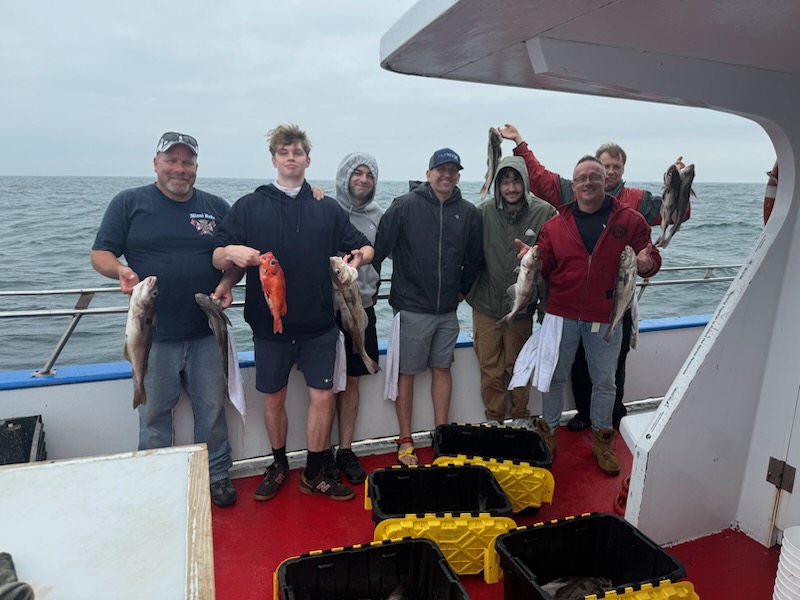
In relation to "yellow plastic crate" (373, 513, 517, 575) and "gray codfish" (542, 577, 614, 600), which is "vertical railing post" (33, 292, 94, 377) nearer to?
"yellow plastic crate" (373, 513, 517, 575)

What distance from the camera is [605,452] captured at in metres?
4.14

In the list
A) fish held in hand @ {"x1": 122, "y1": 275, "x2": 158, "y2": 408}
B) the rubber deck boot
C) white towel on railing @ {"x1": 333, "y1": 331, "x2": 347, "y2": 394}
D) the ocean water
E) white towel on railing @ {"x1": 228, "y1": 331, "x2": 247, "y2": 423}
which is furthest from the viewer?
the ocean water

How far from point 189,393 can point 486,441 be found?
1.98 meters

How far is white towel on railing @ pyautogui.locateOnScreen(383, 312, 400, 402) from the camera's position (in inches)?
163

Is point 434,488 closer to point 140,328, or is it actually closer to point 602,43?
point 140,328

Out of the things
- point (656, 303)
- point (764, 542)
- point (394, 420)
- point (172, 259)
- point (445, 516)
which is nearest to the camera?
point (445, 516)

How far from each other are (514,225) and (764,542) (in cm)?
240

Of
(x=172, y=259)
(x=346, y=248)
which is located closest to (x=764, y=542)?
(x=346, y=248)

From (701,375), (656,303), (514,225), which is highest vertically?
(514,225)

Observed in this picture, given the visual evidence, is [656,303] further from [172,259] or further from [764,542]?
[172,259]

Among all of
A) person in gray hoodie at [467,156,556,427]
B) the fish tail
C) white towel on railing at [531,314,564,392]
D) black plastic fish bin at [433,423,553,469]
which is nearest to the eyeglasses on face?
person in gray hoodie at [467,156,556,427]

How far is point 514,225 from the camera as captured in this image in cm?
410

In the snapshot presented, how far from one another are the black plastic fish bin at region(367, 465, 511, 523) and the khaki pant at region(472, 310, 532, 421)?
111 cm

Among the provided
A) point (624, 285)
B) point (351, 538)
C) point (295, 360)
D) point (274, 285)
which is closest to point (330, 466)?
point (351, 538)
